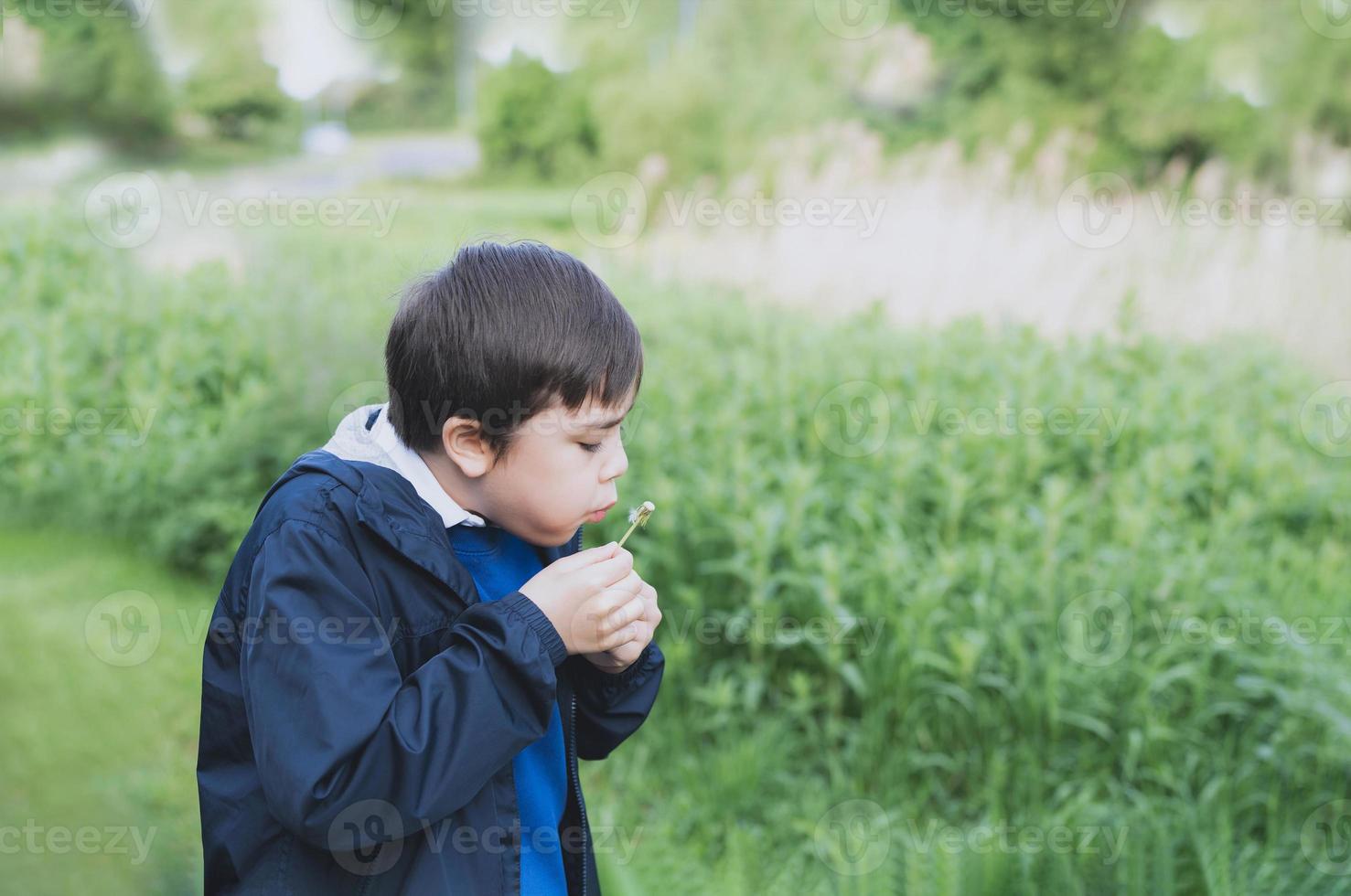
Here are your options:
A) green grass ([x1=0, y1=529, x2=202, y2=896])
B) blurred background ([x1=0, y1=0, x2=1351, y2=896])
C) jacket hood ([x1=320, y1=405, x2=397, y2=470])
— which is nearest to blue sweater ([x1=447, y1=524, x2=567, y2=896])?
jacket hood ([x1=320, y1=405, x2=397, y2=470])

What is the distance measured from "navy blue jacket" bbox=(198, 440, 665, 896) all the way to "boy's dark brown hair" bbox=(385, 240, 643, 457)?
0.40ft

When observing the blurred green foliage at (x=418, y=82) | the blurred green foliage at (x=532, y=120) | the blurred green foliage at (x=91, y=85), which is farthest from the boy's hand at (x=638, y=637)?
the blurred green foliage at (x=418, y=82)

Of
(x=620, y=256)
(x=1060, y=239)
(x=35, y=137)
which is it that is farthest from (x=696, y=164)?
(x=35, y=137)

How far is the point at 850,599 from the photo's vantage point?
3.41 m

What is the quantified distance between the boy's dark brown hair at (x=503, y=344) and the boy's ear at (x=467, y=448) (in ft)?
0.04

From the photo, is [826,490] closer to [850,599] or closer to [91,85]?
[850,599]

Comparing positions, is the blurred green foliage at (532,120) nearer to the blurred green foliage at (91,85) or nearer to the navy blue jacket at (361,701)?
the blurred green foliage at (91,85)

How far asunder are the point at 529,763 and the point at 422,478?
403mm

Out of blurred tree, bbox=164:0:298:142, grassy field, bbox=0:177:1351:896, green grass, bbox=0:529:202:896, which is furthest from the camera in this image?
blurred tree, bbox=164:0:298:142

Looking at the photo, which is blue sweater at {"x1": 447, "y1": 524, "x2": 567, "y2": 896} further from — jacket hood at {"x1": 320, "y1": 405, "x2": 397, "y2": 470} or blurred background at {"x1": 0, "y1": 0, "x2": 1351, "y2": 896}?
blurred background at {"x1": 0, "y1": 0, "x2": 1351, "y2": 896}

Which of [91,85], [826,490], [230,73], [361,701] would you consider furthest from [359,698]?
[230,73]

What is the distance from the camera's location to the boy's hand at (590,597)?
132 cm

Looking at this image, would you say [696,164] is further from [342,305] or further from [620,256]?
[342,305]

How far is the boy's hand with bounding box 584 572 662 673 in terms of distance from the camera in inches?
56.6
